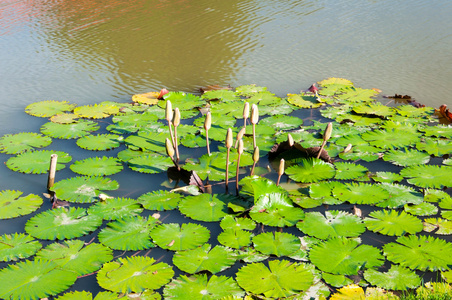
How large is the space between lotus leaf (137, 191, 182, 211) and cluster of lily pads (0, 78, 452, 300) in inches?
0.5

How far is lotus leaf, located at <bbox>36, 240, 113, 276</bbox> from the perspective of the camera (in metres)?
2.66

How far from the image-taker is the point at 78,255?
109 inches

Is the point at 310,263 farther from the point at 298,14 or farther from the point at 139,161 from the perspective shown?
the point at 298,14

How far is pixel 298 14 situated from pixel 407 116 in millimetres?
5259

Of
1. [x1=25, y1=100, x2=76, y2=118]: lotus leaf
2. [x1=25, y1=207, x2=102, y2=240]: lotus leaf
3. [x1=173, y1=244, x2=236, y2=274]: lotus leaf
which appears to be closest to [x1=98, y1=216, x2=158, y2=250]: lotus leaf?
[x1=25, y1=207, x2=102, y2=240]: lotus leaf

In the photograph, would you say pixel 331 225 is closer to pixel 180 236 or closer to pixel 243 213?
pixel 243 213

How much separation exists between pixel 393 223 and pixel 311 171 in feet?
3.00

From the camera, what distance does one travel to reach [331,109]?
5.21m

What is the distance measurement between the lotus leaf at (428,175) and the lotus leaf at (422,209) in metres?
0.31

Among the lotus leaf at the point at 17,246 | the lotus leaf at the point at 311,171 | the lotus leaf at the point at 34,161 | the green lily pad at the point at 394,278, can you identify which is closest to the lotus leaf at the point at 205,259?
the green lily pad at the point at 394,278

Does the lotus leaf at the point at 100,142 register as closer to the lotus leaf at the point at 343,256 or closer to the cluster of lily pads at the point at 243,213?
the cluster of lily pads at the point at 243,213

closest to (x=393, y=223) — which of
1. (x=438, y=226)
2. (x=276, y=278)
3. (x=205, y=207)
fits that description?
(x=438, y=226)

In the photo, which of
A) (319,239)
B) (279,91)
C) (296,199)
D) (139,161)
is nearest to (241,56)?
(279,91)

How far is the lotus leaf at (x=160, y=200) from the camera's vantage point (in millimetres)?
3297
